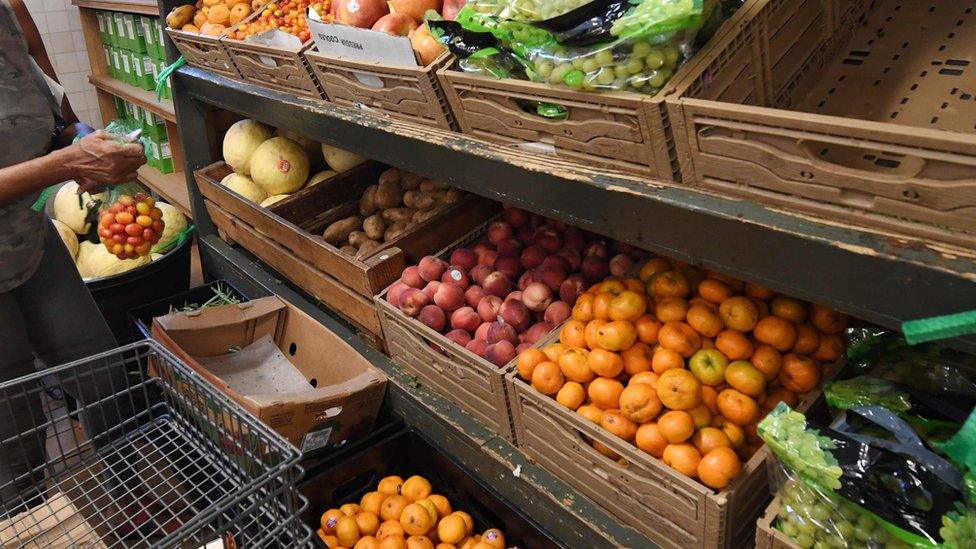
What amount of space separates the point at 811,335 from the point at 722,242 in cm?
42

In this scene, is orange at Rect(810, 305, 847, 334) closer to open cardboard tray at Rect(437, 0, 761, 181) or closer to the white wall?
open cardboard tray at Rect(437, 0, 761, 181)

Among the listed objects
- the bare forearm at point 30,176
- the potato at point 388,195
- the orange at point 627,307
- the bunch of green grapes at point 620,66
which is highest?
the bunch of green grapes at point 620,66

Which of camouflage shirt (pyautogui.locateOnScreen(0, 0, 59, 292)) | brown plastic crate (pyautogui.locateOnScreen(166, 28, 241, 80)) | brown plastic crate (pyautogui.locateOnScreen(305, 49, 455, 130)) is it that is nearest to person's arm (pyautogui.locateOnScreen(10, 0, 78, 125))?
camouflage shirt (pyautogui.locateOnScreen(0, 0, 59, 292))

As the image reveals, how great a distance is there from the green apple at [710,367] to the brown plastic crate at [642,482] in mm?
150

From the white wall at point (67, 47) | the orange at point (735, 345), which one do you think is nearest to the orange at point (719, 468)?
the orange at point (735, 345)

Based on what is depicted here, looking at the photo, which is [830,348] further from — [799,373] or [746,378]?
[746,378]

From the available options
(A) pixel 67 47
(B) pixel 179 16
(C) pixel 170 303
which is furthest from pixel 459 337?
(A) pixel 67 47

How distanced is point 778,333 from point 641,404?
0.97ft

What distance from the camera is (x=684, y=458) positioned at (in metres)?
1.24

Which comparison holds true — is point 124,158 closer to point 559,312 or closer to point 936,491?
point 559,312

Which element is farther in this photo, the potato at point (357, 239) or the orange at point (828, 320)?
the potato at point (357, 239)

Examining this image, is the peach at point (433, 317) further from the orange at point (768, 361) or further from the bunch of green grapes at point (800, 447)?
the bunch of green grapes at point (800, 447)

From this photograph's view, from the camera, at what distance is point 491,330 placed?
174 centimetres

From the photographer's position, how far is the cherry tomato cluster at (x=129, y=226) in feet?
9.25
